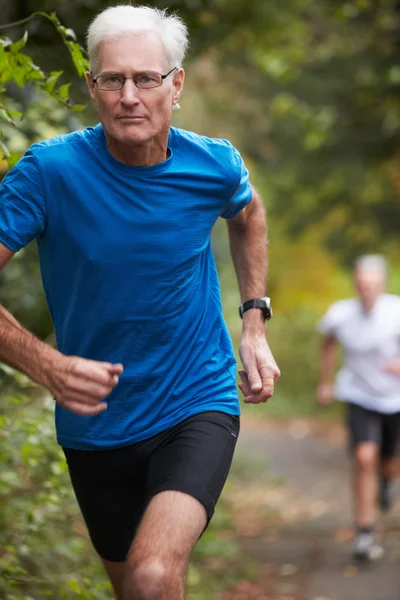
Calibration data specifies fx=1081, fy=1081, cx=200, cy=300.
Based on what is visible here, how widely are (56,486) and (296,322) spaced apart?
16374mm

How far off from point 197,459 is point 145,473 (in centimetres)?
32

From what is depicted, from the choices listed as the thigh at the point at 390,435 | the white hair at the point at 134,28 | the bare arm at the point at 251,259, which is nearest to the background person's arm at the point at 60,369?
the white hair at the point at 134,28

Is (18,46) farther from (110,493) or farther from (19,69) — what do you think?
(110,493)

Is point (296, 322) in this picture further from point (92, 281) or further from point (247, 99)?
point (92, 281)

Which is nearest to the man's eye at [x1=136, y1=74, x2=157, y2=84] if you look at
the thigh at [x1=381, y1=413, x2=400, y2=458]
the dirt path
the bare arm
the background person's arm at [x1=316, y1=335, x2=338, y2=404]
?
the bare arm

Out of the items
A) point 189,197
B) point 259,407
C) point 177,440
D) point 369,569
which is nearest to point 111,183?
point 189,197

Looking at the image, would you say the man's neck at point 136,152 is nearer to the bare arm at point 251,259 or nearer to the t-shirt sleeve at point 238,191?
the t-shirt sleeve at point 238,191

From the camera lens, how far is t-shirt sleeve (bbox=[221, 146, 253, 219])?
140 inches

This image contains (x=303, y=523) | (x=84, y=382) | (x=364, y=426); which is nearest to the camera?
(x=84, y=382)

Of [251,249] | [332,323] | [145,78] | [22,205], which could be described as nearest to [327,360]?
[332,323]

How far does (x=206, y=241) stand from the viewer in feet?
11.3

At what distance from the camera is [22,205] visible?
10.2 ft

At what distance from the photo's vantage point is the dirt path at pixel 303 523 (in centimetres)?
706

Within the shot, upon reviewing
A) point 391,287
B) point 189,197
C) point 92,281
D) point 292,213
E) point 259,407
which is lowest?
point 259,407
